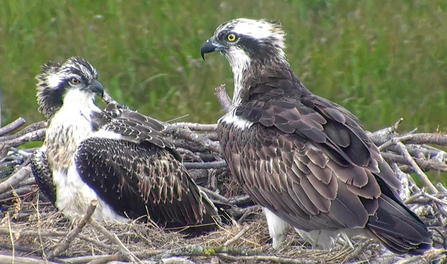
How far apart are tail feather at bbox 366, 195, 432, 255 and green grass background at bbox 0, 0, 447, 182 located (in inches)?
158

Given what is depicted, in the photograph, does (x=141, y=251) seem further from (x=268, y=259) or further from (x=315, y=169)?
(x=315, y=169)

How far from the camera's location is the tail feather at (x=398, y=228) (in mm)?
6891

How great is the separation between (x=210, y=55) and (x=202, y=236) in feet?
13.4

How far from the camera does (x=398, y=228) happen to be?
6961mm

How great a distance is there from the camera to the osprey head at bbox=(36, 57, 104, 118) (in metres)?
8.48

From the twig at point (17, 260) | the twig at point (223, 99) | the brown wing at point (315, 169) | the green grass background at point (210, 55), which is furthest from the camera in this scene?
the green grass background at point (210, 55)

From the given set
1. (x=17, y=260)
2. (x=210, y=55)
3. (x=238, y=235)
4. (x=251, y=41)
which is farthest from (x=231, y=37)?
(x=210, y=55)

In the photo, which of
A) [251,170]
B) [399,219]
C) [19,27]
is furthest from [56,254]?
[19,27]

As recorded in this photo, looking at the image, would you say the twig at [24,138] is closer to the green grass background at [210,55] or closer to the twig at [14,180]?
the twig at [14,180]

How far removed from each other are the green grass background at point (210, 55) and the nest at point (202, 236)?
2252 millimetres

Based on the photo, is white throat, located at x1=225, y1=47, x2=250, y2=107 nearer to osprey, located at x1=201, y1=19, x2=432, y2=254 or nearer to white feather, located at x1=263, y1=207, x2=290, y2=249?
osprey, located at x1=201, y1=19, x2=432, y2=254

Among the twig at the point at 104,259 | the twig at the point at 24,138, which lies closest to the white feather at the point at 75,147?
the twig at the point at 24,138

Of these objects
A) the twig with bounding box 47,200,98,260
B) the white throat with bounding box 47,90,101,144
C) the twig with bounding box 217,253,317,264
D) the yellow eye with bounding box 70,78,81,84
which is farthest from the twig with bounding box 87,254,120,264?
the yellow eye with bounding box 70,78,81,84

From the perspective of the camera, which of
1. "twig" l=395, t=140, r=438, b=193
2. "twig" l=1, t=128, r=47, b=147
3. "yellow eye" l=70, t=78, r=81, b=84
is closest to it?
"twig" l=395, t=140, r=438, b=193
